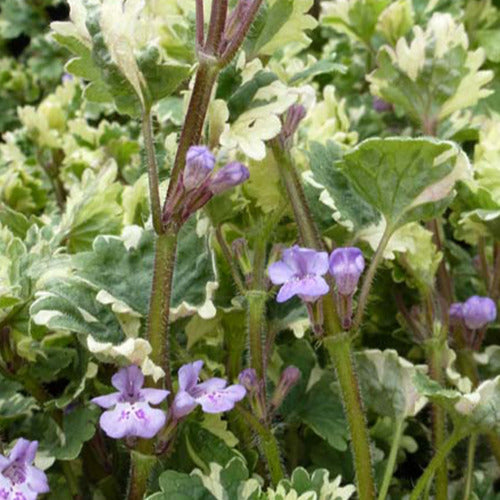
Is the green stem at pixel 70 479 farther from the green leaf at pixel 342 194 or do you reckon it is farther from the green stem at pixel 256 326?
the green leaf at pixel 342 194

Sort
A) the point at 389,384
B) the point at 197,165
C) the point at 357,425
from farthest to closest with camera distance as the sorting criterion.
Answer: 1. the point at 389,384
2. the point at 357,425
3. the point at 197,165

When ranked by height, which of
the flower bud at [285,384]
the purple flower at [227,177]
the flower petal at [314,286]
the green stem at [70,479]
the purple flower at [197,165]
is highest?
the purple flower at [197,165]

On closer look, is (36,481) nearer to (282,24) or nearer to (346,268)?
(346,268)

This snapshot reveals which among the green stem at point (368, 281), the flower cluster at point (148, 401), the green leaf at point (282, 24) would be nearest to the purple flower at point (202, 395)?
the flower cluster at point (148, 401)

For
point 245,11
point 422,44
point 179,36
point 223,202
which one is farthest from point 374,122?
point 245,11

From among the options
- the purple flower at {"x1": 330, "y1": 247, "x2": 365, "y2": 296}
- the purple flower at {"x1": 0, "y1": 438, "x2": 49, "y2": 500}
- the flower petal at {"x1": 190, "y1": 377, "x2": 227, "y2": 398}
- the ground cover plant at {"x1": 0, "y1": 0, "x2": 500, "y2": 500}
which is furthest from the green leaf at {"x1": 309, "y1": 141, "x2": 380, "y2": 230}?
the purple flower at {"x1": 0, "y1": 438, "x2": 49, "y2": 500}

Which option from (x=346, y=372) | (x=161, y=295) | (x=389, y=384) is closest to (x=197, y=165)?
(x=161, y=295)
